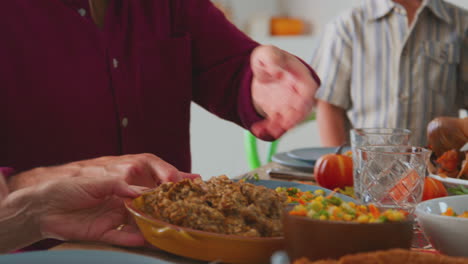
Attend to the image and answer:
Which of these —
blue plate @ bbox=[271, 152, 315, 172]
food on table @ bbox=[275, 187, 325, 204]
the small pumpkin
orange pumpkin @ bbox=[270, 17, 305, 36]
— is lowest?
blue plate @ bbox=[271, 152, 315, 172]

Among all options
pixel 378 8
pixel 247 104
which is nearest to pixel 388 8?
pixel 378 8

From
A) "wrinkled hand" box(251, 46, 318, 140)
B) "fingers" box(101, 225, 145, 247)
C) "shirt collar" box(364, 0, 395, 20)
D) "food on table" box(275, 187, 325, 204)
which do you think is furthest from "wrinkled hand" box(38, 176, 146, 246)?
"shirt collar" box(364, 0, 395, 20)

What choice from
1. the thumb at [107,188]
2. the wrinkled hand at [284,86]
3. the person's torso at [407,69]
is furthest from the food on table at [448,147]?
the person's torso at [407,69]

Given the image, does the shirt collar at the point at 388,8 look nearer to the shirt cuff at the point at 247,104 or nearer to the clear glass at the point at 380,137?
the shirt cuff at the point at 247,104

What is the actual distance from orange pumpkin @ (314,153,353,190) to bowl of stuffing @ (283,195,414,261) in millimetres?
585

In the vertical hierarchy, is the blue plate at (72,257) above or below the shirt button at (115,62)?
below

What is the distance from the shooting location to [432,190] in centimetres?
105

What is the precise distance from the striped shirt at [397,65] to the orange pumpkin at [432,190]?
1.28 metres

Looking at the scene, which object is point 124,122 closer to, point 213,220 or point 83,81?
point 83,81

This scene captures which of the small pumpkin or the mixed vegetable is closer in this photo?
the mixed vegetable

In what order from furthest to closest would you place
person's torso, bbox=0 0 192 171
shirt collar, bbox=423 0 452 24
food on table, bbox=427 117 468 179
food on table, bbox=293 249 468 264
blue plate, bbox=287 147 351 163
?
shirt collar, bbox=423 0 452 24, blue plate, bbox=287 147 351 163, person's torso, bbox=0 0 192 171, food on table, bbox=427 117 468 179, food on table, bbox=293 249 468 264

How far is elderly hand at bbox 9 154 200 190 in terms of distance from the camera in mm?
941

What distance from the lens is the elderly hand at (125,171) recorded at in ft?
3.09

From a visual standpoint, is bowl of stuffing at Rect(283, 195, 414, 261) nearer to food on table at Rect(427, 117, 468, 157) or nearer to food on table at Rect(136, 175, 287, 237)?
food on table at Rect(136, 175, 287, 237)
